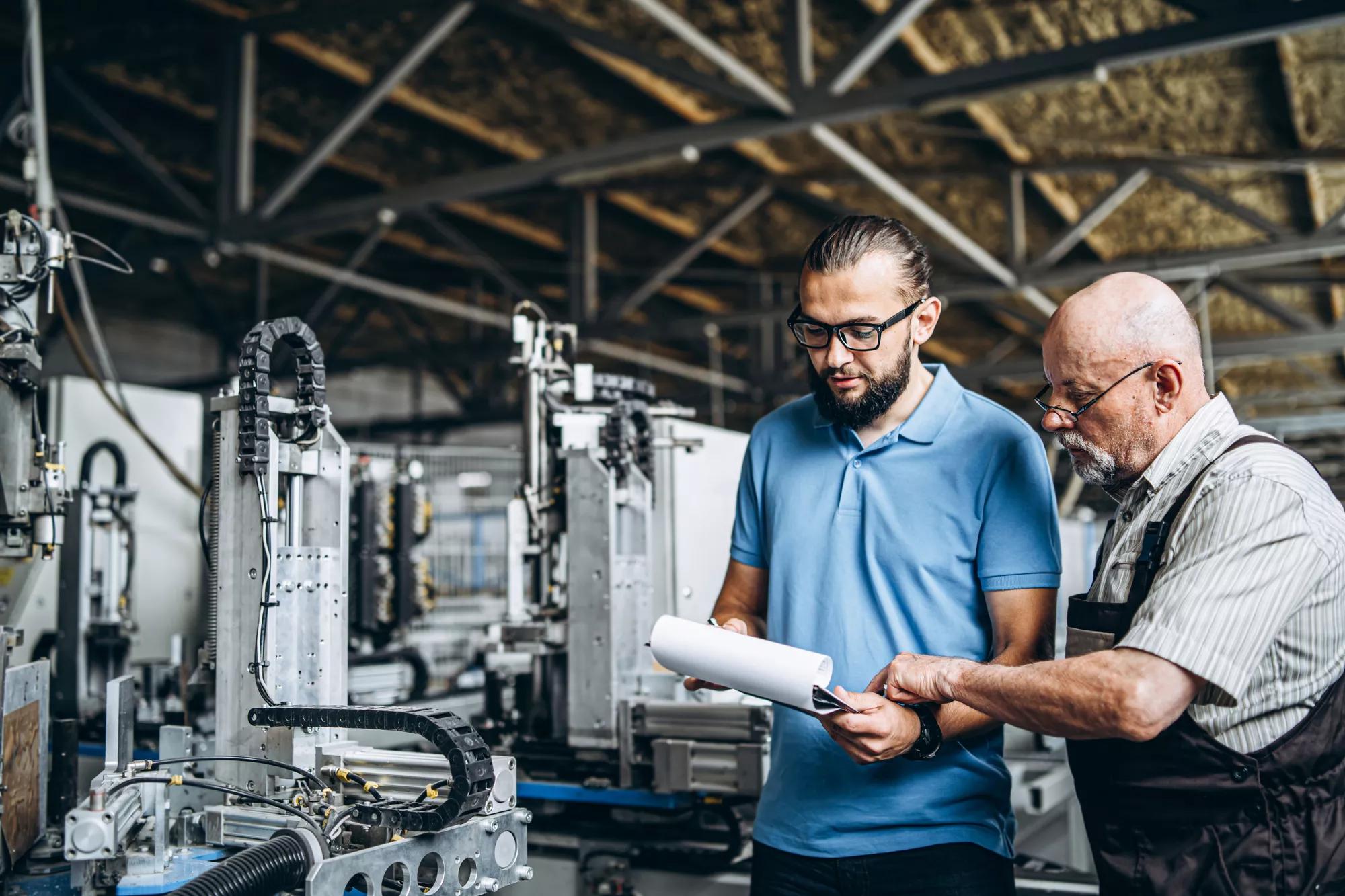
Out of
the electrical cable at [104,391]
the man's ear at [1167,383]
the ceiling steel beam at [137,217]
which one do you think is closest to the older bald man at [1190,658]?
the man's ear at [1167,383]

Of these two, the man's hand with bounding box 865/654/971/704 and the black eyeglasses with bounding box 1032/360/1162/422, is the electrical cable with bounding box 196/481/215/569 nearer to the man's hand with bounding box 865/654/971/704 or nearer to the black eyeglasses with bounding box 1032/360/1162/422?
the man's hand with bounding box 865/654/971/704

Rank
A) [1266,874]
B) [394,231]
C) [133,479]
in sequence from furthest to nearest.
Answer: [394,231]
[133,479]
[1266,874]

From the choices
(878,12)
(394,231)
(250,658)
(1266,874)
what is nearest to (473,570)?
(394,231)

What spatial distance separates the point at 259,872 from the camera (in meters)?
1.77

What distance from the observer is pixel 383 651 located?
543 cm

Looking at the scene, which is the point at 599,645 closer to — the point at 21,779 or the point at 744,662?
the point at 21,779

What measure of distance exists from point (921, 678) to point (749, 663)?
0.81 ft

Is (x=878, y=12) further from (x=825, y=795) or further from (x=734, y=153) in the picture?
(x=825, y=795)

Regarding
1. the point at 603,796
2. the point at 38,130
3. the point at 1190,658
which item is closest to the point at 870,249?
the point at 1190,658

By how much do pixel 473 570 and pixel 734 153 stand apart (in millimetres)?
3252

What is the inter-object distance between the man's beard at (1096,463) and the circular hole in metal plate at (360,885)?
1236 millimetres

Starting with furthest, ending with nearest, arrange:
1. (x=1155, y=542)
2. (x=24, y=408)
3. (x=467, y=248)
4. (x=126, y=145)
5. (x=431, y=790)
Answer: (x=467, y=248), (x=126, y=145), (x=24, y=408), (x=431, y=790), (x=1155, y=542)

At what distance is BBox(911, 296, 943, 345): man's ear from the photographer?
6.31ft

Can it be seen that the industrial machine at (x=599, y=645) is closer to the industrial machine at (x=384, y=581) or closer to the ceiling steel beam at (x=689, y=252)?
the industrial machine at (x=384, y=581)
